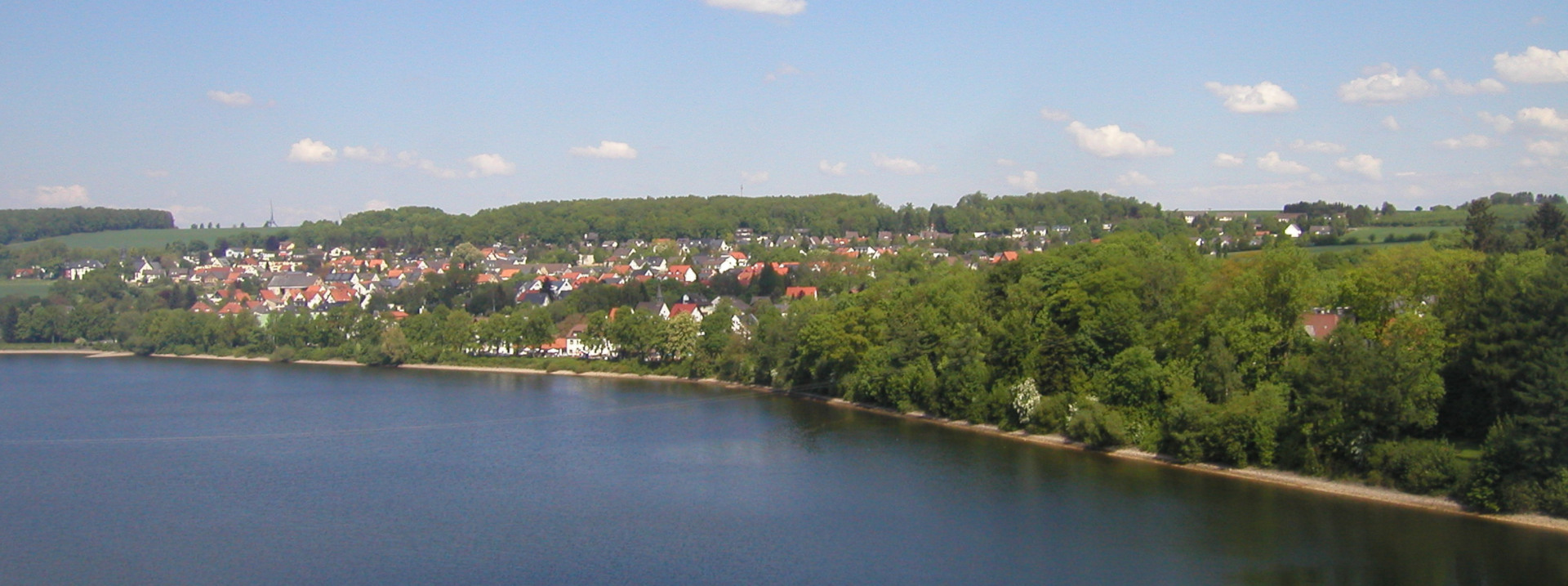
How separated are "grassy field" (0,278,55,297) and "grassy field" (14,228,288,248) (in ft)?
42.0

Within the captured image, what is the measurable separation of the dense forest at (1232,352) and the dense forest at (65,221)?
195 feet

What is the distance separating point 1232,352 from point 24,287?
55064 mm

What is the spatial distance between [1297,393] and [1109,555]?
16.5 ft

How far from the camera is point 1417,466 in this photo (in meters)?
15.3

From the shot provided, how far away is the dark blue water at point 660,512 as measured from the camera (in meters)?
12.9

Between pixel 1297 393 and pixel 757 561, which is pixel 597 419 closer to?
pixel 757 561

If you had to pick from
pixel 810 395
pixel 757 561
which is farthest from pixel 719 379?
pixel 757 561

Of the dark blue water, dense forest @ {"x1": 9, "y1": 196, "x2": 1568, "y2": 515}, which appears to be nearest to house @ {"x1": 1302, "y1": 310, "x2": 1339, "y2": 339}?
dense forest @ {"x1": 9, "y1": 196, "x2": 1568, "y2": 515}

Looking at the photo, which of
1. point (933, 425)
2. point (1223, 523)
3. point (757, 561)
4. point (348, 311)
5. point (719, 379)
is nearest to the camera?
point (757, 561)

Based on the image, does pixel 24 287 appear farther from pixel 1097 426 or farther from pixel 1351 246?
pixel 1351 246

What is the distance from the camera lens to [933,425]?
2222cm

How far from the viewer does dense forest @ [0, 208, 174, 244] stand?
252ft

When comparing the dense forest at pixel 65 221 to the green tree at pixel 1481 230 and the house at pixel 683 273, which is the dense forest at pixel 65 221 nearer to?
the house at pixel 683 273

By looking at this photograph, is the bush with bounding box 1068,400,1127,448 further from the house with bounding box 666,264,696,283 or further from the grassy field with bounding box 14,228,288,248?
→ the grassy field with bounding box 14,228,288,248
